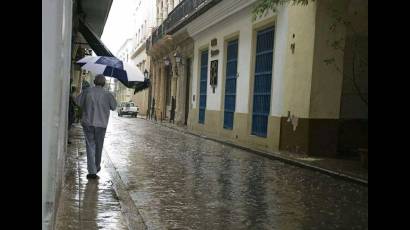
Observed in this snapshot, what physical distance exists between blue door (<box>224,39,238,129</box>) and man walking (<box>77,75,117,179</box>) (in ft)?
35.4

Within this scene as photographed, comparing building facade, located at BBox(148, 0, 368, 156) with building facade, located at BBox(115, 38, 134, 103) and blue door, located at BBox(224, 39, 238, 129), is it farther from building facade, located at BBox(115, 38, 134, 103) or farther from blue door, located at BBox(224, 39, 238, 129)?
building facade, located at BBox(115, 38, 134, 103)

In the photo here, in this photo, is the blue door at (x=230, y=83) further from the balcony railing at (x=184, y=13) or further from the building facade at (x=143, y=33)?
the building facade at (x=143, y=33)

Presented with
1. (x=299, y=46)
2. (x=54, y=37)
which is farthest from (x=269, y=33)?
(x=54, y=37)

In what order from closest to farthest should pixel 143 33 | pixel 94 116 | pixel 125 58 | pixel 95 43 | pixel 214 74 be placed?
pixel 94 116, pixel 95 43, pixel 214 74, pixel 143 33, pixel 125 58

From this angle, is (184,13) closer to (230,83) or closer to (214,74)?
(214,74)

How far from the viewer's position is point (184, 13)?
1016 inches

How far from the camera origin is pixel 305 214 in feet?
22.2

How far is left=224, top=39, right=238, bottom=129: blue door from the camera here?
19188 mm

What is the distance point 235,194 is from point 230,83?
1206 centimetres

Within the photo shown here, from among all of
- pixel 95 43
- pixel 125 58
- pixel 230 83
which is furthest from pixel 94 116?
pixel 125 58
